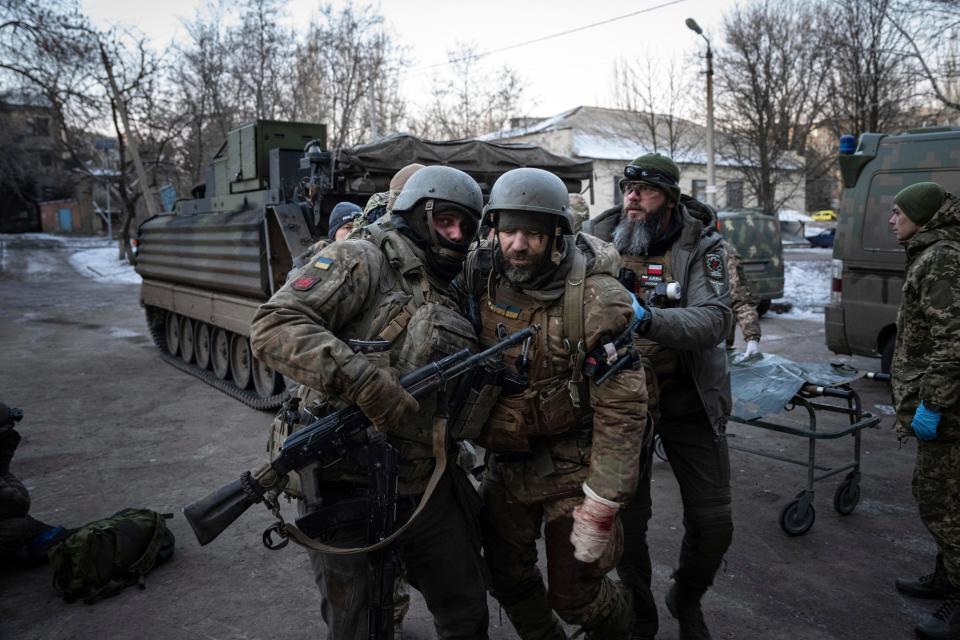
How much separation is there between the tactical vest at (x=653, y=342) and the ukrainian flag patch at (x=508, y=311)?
0.68 m

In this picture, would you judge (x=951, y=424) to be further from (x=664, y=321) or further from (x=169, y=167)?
(x=169, y=167)

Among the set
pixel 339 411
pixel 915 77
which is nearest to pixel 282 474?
pixel 339 411

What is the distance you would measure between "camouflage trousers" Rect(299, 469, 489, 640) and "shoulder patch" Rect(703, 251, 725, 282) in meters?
1.40

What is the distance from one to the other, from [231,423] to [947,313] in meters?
6.11

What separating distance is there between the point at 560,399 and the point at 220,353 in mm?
7541

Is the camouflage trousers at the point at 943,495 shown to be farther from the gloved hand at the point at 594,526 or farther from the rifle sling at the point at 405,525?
the rifle sling at the point at 405,525

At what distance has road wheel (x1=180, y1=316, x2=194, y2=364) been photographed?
995 cm

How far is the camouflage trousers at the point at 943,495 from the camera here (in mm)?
3043

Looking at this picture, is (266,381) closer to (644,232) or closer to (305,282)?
(644,232)

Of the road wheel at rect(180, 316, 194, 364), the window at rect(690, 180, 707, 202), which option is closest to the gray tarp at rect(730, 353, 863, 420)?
the road wheel at rect(180, 316, 194, 364)

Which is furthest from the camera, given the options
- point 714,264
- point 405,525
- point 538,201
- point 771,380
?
point 771,380

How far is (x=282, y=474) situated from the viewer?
7.18 feet

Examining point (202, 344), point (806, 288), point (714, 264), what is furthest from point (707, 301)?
point (806, 288)

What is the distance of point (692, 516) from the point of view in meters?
3.04
